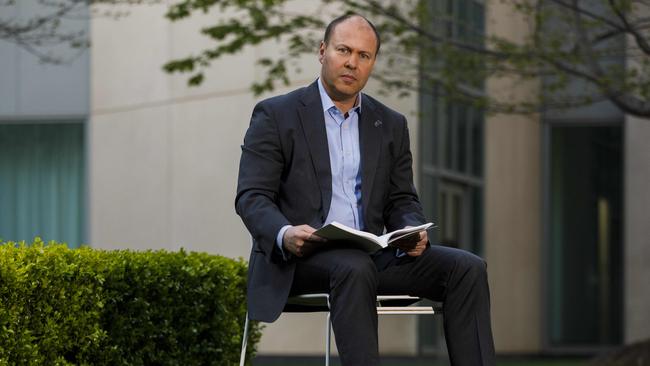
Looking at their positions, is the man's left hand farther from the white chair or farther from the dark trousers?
the white chair

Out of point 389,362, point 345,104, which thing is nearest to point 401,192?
point 345,104

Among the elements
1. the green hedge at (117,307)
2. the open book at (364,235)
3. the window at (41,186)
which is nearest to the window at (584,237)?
the window at (41,186)

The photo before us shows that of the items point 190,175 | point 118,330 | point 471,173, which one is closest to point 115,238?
point 190,175

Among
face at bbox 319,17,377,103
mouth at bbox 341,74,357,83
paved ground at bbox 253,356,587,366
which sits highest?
face at bbox 319,17,377,103

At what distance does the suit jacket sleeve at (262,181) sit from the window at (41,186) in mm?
12754

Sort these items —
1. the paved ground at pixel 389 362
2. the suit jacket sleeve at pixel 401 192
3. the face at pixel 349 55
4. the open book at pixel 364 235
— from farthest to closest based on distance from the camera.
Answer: the paved ground at pixel 389 362 → the suit jacket sleeve at pixel 401 192 → the face at pixel 349 55 → the open book at pixel 364 235

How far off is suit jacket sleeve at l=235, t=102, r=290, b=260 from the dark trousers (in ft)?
0.57

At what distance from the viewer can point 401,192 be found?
5.55 metres

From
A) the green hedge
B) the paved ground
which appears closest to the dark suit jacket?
the green hedge

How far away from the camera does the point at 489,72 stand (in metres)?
12.1

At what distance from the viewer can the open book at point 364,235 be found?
4789mm

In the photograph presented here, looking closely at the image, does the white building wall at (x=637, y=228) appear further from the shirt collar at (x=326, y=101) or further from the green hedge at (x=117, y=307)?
the shirt collar at (x=326, y=101)

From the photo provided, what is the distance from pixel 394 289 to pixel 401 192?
0.49 m

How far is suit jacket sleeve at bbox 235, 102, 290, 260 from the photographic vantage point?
16.5 feet
